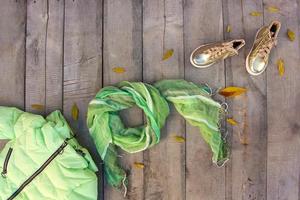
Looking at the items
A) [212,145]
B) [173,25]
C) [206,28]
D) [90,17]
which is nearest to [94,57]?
[90,17]

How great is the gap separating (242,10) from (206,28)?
0.17m

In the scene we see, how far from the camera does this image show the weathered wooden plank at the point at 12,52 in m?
1.71

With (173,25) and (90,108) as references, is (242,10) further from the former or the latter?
(90,108)

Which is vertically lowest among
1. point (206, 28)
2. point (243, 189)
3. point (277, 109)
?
point (243, 189)

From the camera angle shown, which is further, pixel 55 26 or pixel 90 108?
pixel 55 26

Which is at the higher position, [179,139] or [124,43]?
[124,43]

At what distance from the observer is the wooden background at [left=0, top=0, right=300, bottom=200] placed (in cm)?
168

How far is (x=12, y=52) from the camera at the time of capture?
1.71 meters

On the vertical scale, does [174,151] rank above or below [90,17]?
below

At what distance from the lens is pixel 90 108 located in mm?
1599

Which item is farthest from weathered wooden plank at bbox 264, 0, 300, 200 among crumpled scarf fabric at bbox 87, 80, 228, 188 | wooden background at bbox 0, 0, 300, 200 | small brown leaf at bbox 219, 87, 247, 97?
crumpled scarf fabric at bbox 87, 80, 228, 188

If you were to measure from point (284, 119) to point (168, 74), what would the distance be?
0.51 metres

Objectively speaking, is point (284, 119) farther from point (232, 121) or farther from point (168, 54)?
point (168, 54)

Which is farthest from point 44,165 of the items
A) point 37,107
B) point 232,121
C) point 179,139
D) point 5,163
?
point 232,121
